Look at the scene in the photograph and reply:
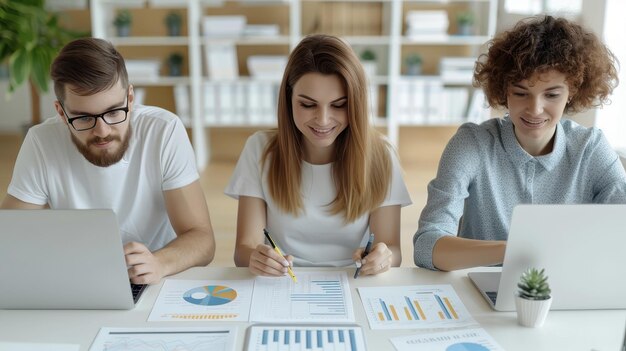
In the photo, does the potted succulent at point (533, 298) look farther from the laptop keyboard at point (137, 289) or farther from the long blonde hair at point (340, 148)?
the laptop keyboard at point (137, 289)

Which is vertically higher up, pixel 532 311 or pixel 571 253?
pixel 571 253

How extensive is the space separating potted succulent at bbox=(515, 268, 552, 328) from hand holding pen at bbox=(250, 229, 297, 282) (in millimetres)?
491

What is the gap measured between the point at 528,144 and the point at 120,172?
1.14 m

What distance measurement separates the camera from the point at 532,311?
3.93 ft

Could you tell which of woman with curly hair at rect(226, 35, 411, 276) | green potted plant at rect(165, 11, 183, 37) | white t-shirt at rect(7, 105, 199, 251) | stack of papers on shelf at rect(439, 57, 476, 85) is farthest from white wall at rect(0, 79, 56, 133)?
woman with curly hair at rect(226, 35, 411, 276)

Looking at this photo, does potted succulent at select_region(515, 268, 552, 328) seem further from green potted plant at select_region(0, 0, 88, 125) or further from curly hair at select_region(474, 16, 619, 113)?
green potted plant at select_region(0, 0, 88, 125)

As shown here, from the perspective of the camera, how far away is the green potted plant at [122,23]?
4.63 m

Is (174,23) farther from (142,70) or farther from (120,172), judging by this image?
(120,172)

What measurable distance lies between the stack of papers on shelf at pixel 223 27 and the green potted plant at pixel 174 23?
0.79 feet

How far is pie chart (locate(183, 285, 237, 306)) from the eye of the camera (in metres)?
1.32

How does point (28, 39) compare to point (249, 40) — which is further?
point (249, 40)

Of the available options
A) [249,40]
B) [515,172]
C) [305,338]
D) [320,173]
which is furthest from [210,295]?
[249,40]

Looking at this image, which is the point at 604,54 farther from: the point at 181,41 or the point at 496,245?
the point at 181,41

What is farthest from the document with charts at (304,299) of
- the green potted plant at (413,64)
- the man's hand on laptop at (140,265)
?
the green potted plant at (413,64)
